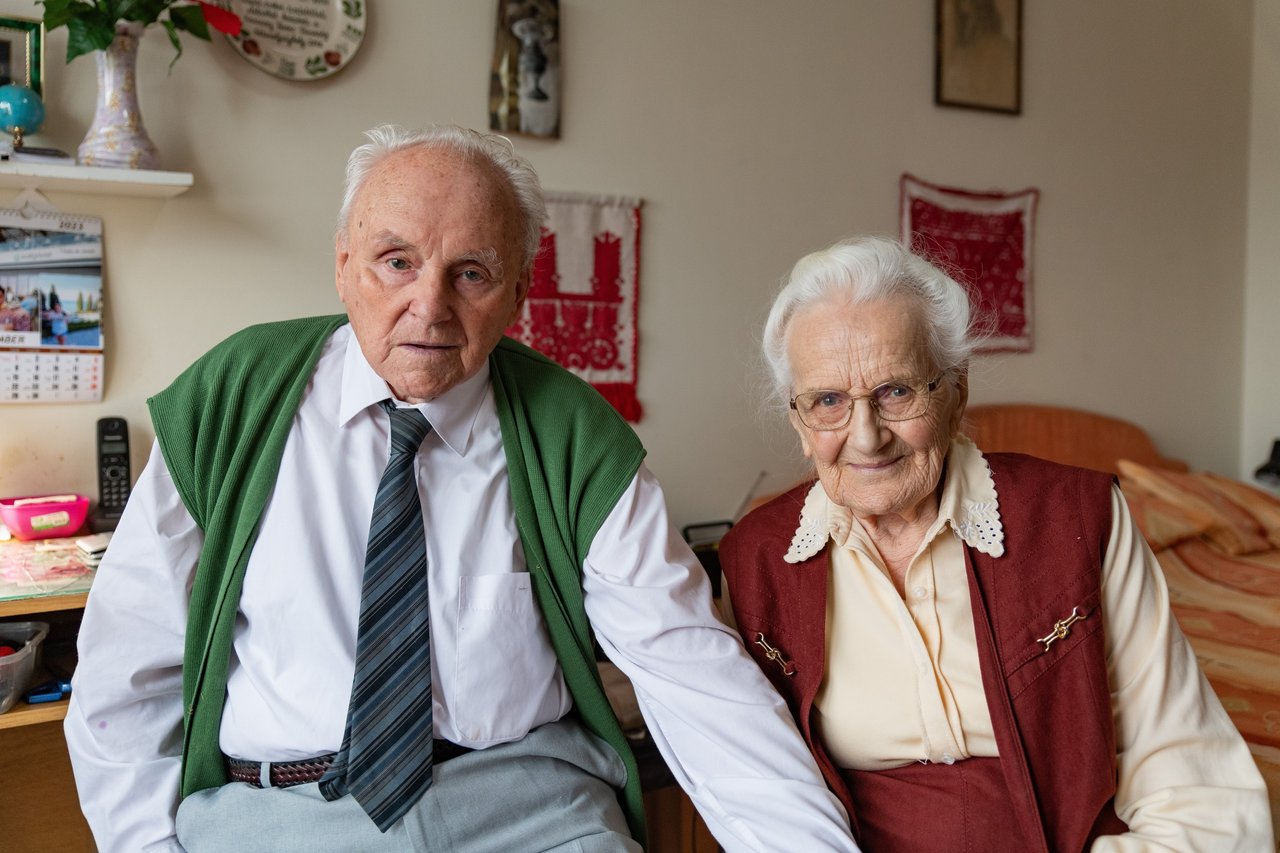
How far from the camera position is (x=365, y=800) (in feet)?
4.31

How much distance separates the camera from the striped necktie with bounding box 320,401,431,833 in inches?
51.9

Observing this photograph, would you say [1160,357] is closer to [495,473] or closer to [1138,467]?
[1138,467]

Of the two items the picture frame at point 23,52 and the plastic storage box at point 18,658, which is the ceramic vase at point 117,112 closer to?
the picture frame at point 23,52

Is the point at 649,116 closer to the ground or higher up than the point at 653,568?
higher up

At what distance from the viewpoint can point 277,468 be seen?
55.7 inches

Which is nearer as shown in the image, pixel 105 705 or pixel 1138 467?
pixel 105 705

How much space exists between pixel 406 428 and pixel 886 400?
0.68 meters

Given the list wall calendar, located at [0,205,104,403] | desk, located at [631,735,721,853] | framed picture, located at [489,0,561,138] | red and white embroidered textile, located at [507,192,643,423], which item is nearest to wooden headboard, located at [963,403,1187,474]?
red and white embroidered textile, located at [507,192,643,423]

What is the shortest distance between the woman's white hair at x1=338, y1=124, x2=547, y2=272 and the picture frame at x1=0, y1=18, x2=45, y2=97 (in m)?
1.36

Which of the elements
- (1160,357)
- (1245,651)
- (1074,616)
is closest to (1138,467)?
(1160,357)

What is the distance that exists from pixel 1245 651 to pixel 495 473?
2.03m

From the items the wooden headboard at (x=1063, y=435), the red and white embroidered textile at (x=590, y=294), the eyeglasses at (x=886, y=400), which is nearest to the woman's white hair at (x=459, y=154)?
the eyeglasses at (x=886, y=400)

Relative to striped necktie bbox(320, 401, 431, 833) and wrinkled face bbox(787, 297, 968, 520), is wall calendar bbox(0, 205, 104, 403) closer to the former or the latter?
striped necktie bbox(320, 401, 431, 833)

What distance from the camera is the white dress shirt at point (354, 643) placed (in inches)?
53.6
